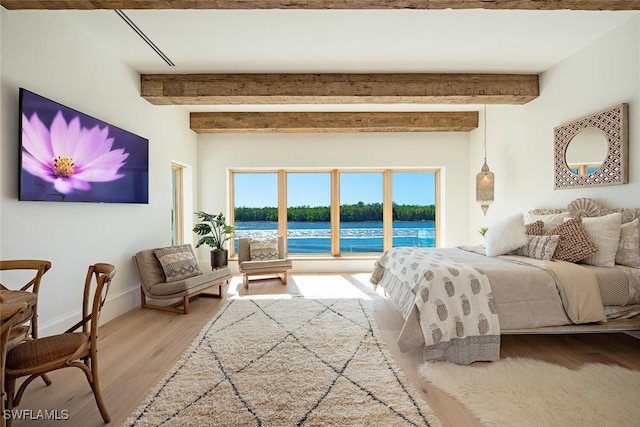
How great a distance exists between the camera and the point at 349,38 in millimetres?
2873

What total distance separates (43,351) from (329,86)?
3.40 metres

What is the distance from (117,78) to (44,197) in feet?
5.34

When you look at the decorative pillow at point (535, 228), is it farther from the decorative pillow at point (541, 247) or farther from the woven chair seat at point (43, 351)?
the woven chair seat at point (43, 351)

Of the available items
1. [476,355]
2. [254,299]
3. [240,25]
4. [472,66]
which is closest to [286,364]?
[476,355]

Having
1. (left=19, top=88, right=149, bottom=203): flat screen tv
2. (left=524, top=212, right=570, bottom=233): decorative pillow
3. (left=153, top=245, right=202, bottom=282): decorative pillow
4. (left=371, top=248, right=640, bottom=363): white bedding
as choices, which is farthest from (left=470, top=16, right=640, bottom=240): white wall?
(left=19, top=88, right=149, bottom=203): flat screen tv

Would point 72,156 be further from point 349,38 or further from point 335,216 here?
point 335,216

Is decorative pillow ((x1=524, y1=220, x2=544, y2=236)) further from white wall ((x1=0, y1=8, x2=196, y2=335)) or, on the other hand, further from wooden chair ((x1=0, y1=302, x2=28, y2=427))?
white wall ((x1=0, y1=8, x2=196, y2=335))

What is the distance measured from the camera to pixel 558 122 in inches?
136

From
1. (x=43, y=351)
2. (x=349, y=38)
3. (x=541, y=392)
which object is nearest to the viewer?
(x=43, y=351)

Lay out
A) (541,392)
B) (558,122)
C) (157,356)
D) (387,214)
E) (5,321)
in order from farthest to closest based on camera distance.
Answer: (387,214), (558,122), (157,356), (541,392), (5,321)

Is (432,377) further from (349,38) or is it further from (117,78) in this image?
(117,78)

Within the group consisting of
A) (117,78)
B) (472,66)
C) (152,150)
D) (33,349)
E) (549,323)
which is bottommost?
(549,323)

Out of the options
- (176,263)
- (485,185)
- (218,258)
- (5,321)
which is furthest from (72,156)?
(485,185)

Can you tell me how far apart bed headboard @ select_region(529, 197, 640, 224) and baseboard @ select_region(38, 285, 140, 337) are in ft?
16.1
